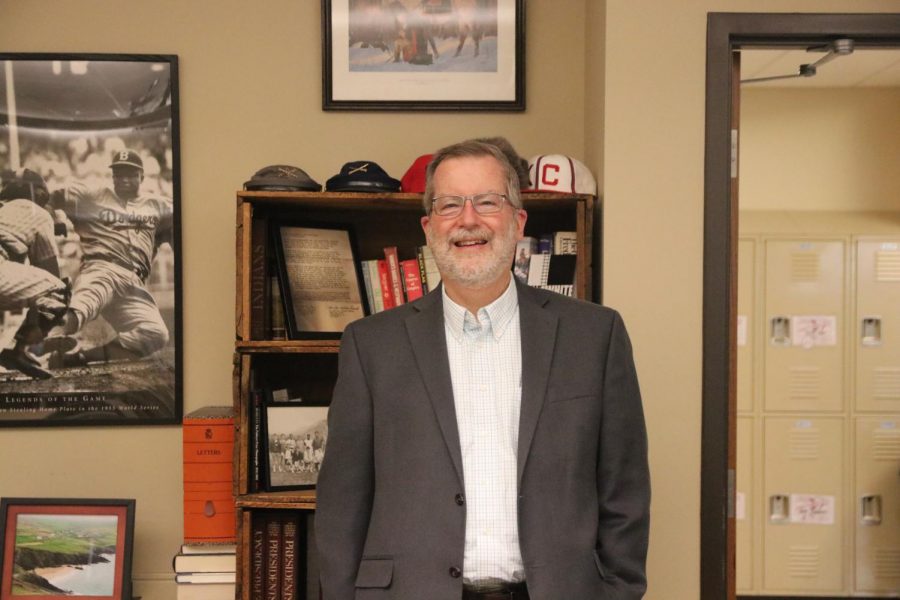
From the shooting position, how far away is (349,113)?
2758mm

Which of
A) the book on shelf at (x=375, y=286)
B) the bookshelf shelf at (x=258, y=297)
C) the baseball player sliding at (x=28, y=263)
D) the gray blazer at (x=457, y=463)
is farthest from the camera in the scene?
the baseball player sliding at (x=28, y=263)

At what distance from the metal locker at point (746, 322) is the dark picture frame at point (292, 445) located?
2.88m

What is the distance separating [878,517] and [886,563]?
0.25 meters

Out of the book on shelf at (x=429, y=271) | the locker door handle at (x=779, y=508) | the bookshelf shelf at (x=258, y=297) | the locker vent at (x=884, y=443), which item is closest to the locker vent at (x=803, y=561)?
the locker door handle at (x=779, y=508)

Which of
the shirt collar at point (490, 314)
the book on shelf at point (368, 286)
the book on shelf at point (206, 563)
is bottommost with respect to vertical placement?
the book on shelf at point (206, 563)

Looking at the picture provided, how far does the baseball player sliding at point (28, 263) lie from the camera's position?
2.69m

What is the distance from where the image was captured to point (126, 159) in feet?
8.86

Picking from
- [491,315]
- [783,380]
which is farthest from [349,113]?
[783,380]

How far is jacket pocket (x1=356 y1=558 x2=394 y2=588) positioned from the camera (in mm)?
1623

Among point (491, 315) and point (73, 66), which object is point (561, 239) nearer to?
point (491, 315)

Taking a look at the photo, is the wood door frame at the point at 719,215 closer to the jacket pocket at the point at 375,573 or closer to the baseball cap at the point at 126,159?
the jacket pocket at the point at 375,573

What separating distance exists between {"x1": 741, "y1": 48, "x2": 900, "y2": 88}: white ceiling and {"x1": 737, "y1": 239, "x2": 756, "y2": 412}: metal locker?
0.95m

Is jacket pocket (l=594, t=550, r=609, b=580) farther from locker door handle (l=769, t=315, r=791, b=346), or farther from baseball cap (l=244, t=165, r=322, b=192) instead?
locker door handle (l=769, t=315, r=791, b=346)

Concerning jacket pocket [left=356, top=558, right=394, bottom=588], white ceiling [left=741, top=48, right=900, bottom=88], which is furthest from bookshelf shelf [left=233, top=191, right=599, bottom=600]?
white ceiling [left=741, top=48, right=900, bottom=88]
